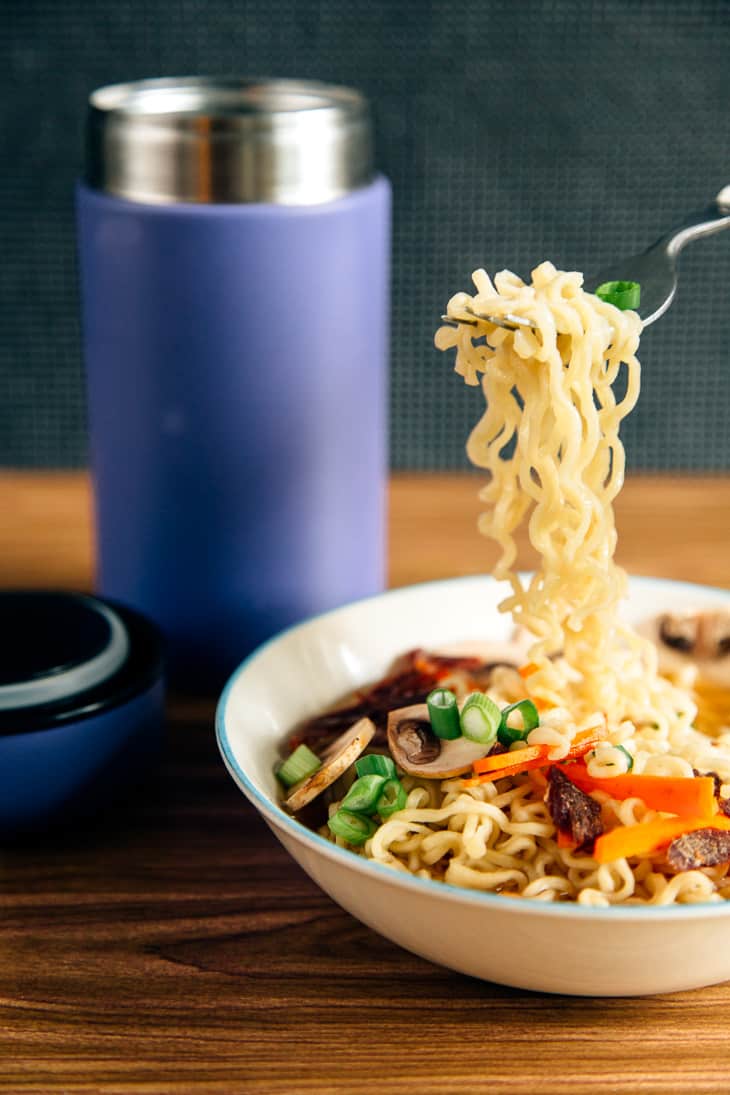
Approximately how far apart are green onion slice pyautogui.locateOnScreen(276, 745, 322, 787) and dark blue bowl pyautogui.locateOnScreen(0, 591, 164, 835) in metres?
0.17

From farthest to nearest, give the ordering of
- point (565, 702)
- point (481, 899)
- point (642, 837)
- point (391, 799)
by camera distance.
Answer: point (565, 702) → point (391, 799) → point (642, 837) → point (481, 899)

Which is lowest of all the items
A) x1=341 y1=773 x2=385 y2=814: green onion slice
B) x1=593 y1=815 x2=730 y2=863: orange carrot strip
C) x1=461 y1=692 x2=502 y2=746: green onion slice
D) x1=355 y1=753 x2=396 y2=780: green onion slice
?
x1=341 y1=773 x2=385 y2=814: green onion slice

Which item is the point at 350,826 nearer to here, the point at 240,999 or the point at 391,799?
the point at 391,799

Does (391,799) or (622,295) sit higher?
(622,295)

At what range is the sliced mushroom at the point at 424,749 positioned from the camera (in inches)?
44.2

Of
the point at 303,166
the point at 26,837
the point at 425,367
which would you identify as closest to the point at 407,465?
the point at 425,367

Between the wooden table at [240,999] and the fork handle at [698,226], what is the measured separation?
0.71 m

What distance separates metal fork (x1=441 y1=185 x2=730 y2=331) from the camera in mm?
1250

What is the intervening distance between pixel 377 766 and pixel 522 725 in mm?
136

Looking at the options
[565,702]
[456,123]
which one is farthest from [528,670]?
[456,123]

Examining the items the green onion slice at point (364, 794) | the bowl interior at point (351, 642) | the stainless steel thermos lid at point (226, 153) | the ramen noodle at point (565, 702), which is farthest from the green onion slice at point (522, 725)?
the stainless steel thermos lid at point (226, 153)

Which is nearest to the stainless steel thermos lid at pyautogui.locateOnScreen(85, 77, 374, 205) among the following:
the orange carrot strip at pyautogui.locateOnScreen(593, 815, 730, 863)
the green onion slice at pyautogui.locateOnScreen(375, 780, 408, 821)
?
the green onion slice at pyautogui.locateOnScreen(375, 780, 408, 821)

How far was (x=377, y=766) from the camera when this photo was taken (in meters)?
1.13

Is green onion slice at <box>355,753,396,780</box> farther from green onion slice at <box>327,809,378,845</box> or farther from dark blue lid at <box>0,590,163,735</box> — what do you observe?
dark blue lid at <box>0,590,163,735</box>
